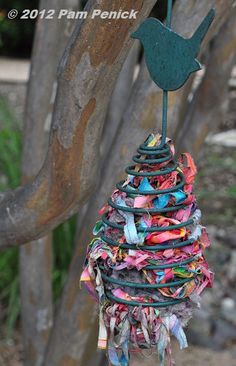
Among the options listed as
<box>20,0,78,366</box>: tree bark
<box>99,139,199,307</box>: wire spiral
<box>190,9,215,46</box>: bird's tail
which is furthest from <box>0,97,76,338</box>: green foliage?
<box>190,9,215,46</box>: bird's tail

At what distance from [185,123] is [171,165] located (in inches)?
70.9

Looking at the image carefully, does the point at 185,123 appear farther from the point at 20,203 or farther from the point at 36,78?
the point at 20,203

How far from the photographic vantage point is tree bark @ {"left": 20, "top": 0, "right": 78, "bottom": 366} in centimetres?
320

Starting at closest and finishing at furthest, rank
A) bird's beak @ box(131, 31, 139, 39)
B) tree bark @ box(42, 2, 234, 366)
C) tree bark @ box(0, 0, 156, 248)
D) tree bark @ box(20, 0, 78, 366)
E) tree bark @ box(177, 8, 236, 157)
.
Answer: bird's beak @ box(131, 31, 139, 39)
tree bark @ box(0, 0, 156, 248)
tree bark @ box(42, 2, 234, 366)
tree bark @ box(20, 0, 78, 366)
tree bark @ box(177, 8, 236, 157)

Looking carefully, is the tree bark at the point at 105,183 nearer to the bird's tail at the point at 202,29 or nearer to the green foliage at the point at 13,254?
the bird's tail at the point at 202,29

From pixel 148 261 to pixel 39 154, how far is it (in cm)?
173

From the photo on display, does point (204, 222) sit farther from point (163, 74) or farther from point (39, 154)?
point (163, 74)

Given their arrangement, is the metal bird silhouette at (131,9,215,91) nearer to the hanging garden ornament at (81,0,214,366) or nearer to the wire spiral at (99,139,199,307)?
the hanging garden ornament at (81,0,214,366)

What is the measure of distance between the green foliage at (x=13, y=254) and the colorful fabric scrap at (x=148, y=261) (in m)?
2.53

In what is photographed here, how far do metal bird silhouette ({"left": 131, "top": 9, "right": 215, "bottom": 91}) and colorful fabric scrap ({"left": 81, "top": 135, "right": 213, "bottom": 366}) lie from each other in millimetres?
153

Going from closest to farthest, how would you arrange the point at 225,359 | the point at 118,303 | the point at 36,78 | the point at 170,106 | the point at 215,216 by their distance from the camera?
the point at 118,303
the point at 170,106
the point at 36,78
the point at 225,359
the point at 215,216

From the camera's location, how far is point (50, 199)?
2.19 m

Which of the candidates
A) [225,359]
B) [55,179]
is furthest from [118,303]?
[225,359]

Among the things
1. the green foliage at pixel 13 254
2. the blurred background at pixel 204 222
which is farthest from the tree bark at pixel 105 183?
the green foliage at pixel 13 254
